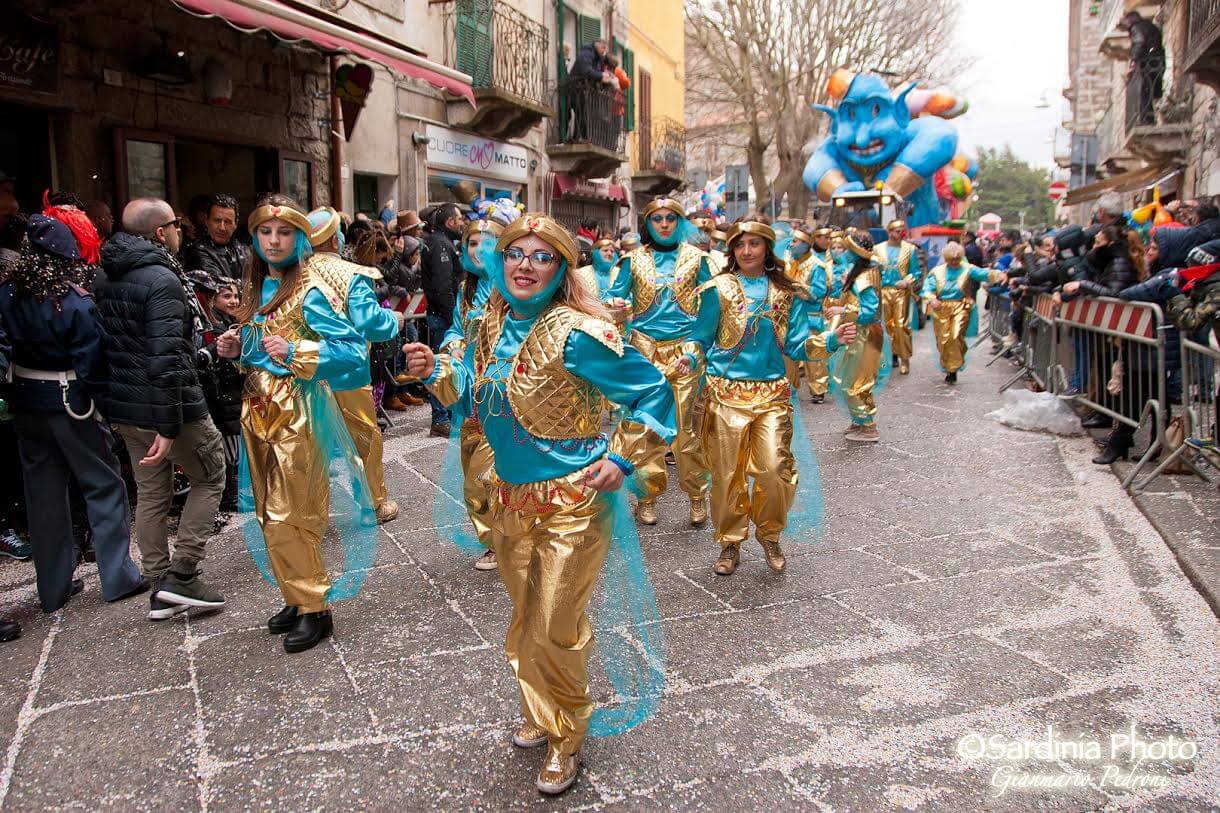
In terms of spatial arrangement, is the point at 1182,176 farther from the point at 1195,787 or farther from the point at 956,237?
the point at 1195,787

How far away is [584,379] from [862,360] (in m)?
6.23

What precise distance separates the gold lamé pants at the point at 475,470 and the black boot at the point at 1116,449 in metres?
5.03

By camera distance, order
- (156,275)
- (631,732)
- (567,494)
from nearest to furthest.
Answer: (567,494) < (631,732) < (156,275)

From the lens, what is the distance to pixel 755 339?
4.68 metres

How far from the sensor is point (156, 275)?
393 cm

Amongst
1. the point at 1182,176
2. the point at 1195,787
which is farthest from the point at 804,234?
the point at 1182,176

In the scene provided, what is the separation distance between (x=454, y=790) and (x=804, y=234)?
7886mm

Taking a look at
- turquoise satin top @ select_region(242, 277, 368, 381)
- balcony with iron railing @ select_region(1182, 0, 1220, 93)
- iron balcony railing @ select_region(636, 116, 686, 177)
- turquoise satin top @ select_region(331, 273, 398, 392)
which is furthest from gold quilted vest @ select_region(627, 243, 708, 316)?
iron balcony railing @ select_region(636, 116, 686, 177)

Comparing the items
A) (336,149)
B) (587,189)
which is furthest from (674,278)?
(587,189)

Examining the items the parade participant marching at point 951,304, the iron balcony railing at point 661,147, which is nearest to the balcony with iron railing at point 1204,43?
the parade participant marching at point 951,304

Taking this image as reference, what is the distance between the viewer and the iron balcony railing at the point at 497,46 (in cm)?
1351

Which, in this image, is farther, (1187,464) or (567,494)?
(1187,464)

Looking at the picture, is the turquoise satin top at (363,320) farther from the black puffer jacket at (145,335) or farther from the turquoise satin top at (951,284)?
the turquoise satin top at (951,284)

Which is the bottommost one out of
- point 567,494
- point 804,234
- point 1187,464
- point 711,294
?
point 1187,464
